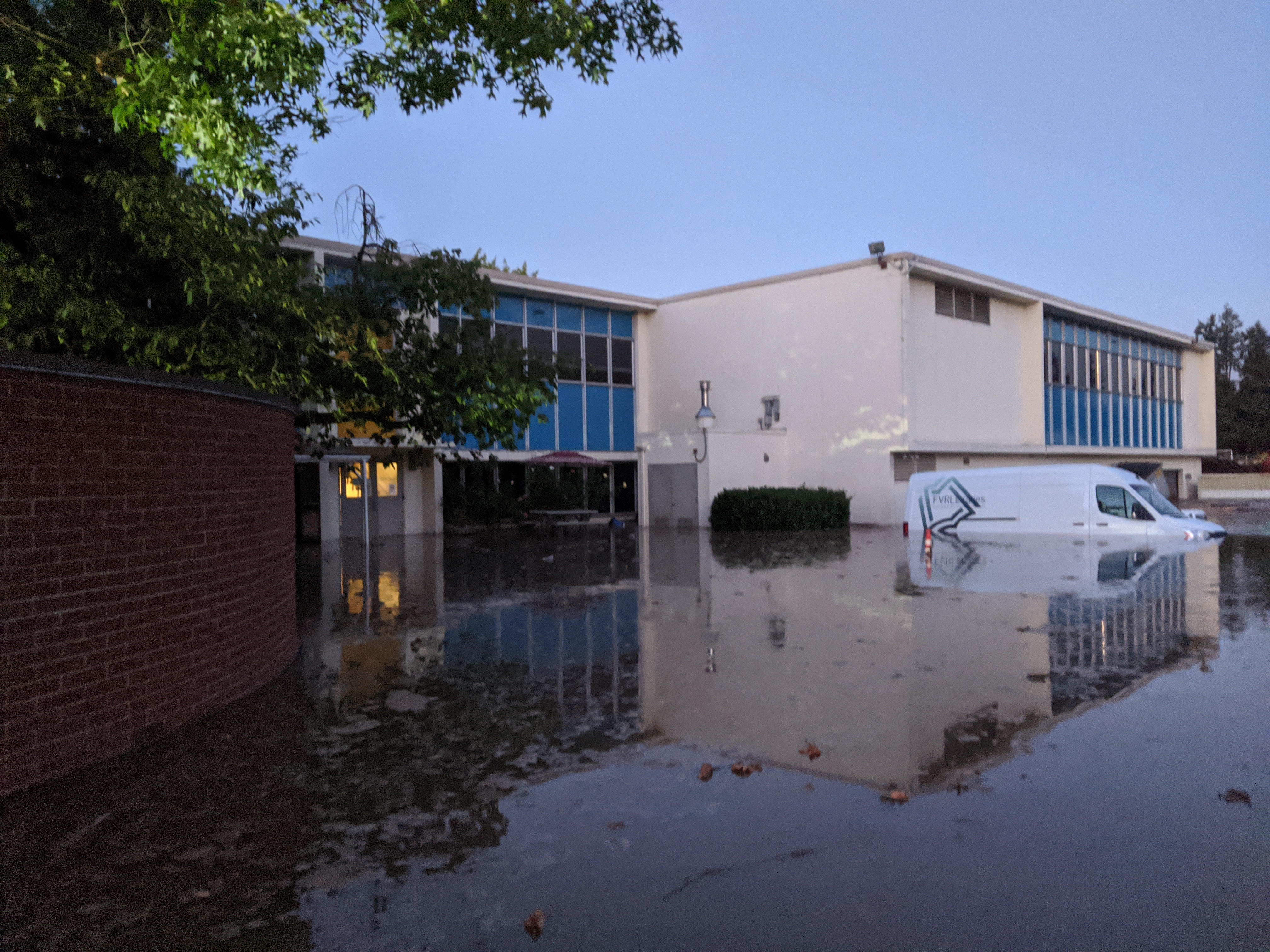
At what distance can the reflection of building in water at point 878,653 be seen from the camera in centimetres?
626

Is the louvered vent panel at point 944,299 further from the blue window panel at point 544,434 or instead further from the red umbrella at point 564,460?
the blue window panel at point 544,434

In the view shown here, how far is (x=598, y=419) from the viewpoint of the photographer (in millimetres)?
34812

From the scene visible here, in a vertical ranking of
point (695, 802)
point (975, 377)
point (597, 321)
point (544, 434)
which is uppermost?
point (597, 321)

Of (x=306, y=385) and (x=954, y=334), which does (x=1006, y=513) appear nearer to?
(x=954, y=334)

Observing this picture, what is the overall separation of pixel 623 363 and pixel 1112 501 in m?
18.7

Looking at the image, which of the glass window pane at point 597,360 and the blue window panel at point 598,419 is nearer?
the blue window panel at point 598,419

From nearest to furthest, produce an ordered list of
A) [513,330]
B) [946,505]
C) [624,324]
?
1. [946,505]
2. [513,330]
3. [624,324]

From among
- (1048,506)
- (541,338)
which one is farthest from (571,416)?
(1048,506)

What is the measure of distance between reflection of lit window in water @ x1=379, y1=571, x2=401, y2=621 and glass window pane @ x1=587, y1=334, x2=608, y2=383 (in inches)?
690

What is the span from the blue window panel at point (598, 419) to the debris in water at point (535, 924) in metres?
30.6

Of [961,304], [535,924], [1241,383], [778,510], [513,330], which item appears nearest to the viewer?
[535,924]

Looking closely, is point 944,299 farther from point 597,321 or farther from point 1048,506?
point 1048,506

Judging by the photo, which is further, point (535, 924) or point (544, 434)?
point (544, 434)

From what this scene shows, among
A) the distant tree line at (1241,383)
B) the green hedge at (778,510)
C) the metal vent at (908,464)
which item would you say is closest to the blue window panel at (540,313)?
the green hedge at (778,510)
